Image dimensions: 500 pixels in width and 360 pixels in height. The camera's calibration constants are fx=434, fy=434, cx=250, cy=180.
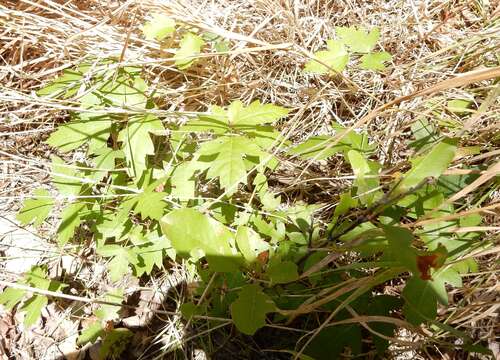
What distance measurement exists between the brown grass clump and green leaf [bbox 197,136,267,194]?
251mm

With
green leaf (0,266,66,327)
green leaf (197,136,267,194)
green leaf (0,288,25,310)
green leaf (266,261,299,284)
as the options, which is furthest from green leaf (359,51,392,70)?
Answer: green leaf (0,288,25,310)

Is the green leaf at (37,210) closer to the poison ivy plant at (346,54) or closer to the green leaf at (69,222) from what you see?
the green leaf at (69,222)

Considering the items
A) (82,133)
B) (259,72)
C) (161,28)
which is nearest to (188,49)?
(161,28)

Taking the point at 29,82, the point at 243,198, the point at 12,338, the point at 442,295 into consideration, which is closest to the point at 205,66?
the point at 243,198

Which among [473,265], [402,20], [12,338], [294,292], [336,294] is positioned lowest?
[12,338]

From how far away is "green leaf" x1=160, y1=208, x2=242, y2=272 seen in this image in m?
1.16

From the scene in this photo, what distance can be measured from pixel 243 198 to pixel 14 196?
1.13 metres

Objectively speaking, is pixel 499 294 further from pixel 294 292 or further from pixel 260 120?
pixel 260 120

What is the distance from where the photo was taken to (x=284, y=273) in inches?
50.1

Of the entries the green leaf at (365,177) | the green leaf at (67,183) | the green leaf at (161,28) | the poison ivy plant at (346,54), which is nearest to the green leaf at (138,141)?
the green leaf at (67,183)

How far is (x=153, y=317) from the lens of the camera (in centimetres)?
176

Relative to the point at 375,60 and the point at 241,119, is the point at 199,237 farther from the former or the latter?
the point at 375,60

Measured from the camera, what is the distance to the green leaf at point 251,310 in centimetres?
121

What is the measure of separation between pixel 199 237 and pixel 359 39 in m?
1.11
